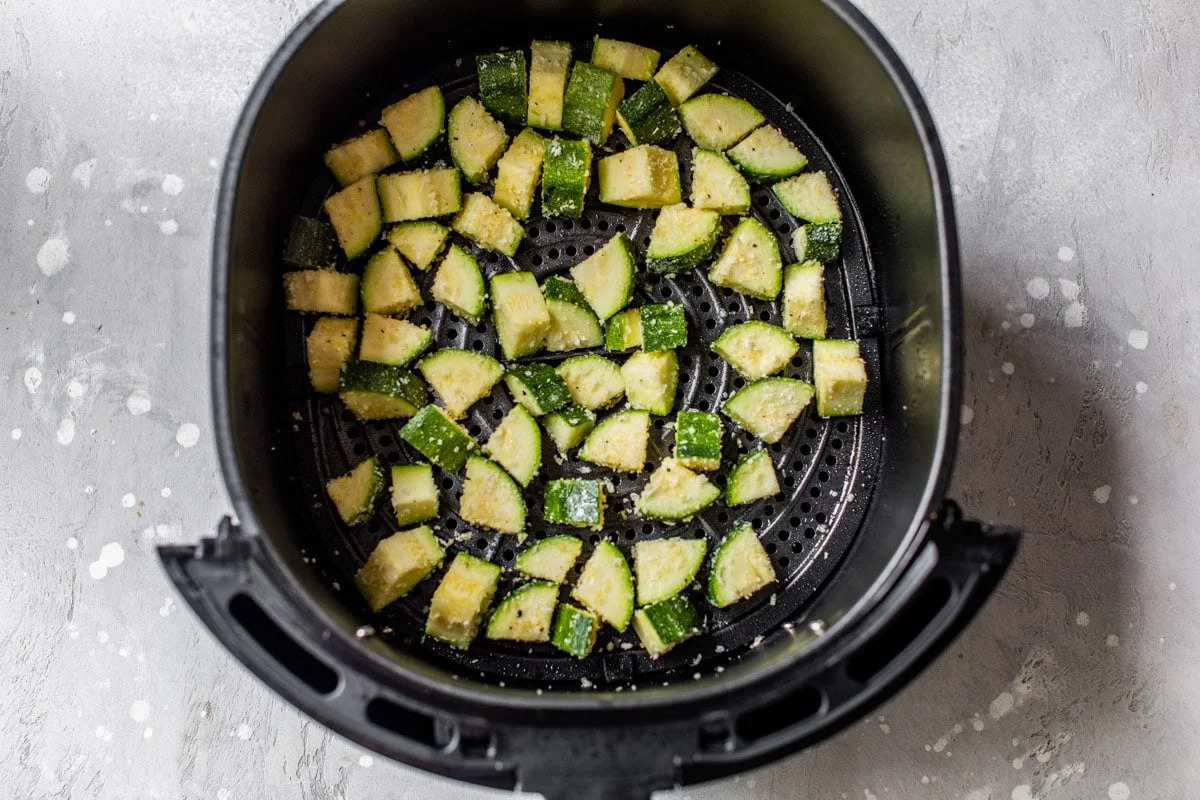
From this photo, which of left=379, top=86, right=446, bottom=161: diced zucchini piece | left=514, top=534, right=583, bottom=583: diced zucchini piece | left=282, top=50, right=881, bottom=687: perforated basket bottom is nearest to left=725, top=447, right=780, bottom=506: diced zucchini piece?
left=282, top=50, right=881, bottom=687: perforated basket bottom

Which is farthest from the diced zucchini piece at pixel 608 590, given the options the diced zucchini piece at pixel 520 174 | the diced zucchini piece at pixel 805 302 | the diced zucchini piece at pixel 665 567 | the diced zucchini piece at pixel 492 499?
the diced zucchini piece at pixel 520 174

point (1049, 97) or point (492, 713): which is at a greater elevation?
point (1049, 97)

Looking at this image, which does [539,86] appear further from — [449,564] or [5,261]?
[5,261]

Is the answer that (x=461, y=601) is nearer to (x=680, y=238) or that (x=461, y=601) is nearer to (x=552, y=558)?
(x=552, y=558)

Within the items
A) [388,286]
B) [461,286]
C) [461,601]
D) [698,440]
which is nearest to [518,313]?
[461,286]

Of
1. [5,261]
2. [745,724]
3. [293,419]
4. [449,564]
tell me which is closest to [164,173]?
[5,261]
